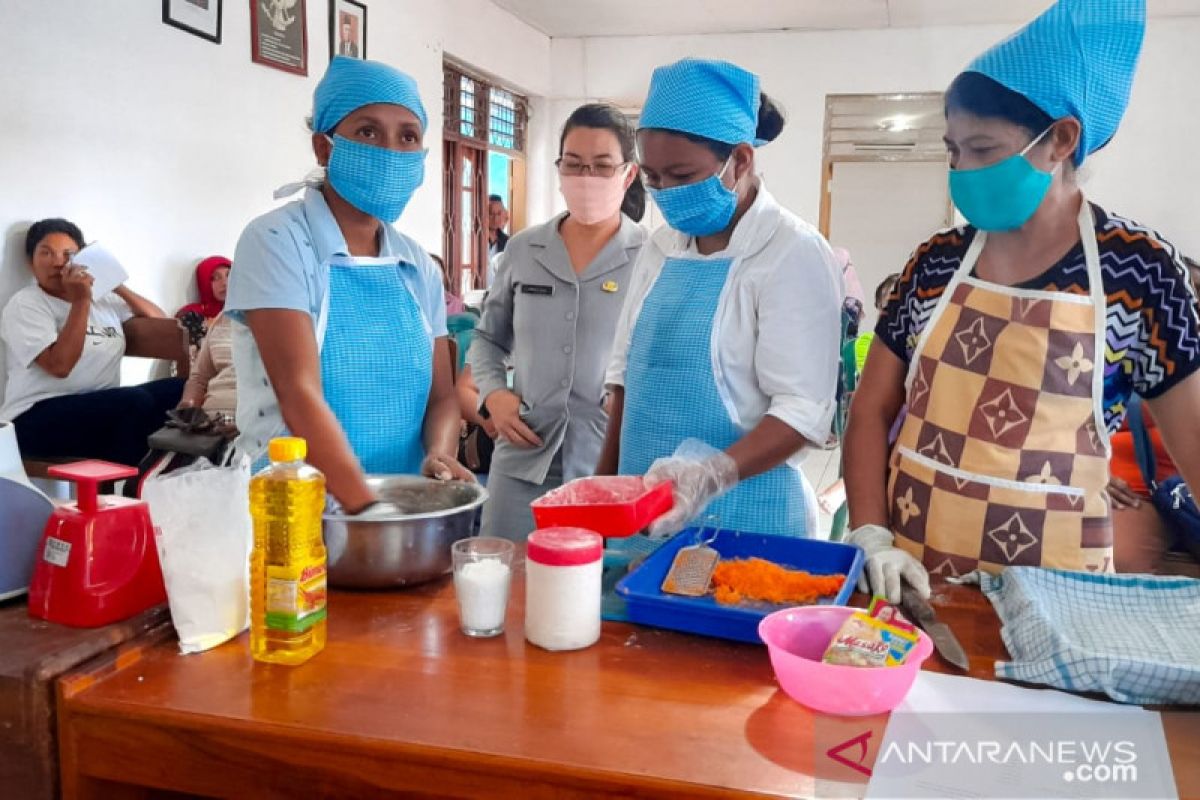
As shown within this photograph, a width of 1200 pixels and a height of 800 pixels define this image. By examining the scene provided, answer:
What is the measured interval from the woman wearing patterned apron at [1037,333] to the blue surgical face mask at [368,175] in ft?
3.32

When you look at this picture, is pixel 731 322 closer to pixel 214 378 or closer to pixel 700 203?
pixel 700 203

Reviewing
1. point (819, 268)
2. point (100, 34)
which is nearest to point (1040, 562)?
point (819, 268)

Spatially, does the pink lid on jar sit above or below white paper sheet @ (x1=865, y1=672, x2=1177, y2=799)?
above

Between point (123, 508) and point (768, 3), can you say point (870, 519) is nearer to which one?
point (123, 508)

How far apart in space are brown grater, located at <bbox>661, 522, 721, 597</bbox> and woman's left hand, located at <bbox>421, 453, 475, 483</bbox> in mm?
410

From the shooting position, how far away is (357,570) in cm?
132

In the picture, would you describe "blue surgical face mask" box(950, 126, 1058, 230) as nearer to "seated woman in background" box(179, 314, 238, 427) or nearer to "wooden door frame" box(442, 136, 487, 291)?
"seated woman in background" box(179, 314, 238, 427)

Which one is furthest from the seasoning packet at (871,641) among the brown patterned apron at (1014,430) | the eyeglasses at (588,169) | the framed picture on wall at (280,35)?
the framed picture on wall at (280,35)

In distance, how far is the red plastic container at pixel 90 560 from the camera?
1.16 meters

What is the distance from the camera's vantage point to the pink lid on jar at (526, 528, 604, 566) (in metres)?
1.14

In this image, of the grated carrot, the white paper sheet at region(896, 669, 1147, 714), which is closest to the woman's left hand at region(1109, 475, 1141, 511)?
the grated carrot

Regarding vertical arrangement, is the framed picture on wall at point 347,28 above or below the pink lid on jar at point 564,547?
above

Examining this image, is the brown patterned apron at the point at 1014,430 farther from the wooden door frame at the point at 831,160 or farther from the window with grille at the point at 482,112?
the wooden door frame at the point at 831,160

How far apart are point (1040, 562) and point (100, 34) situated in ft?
12.8
